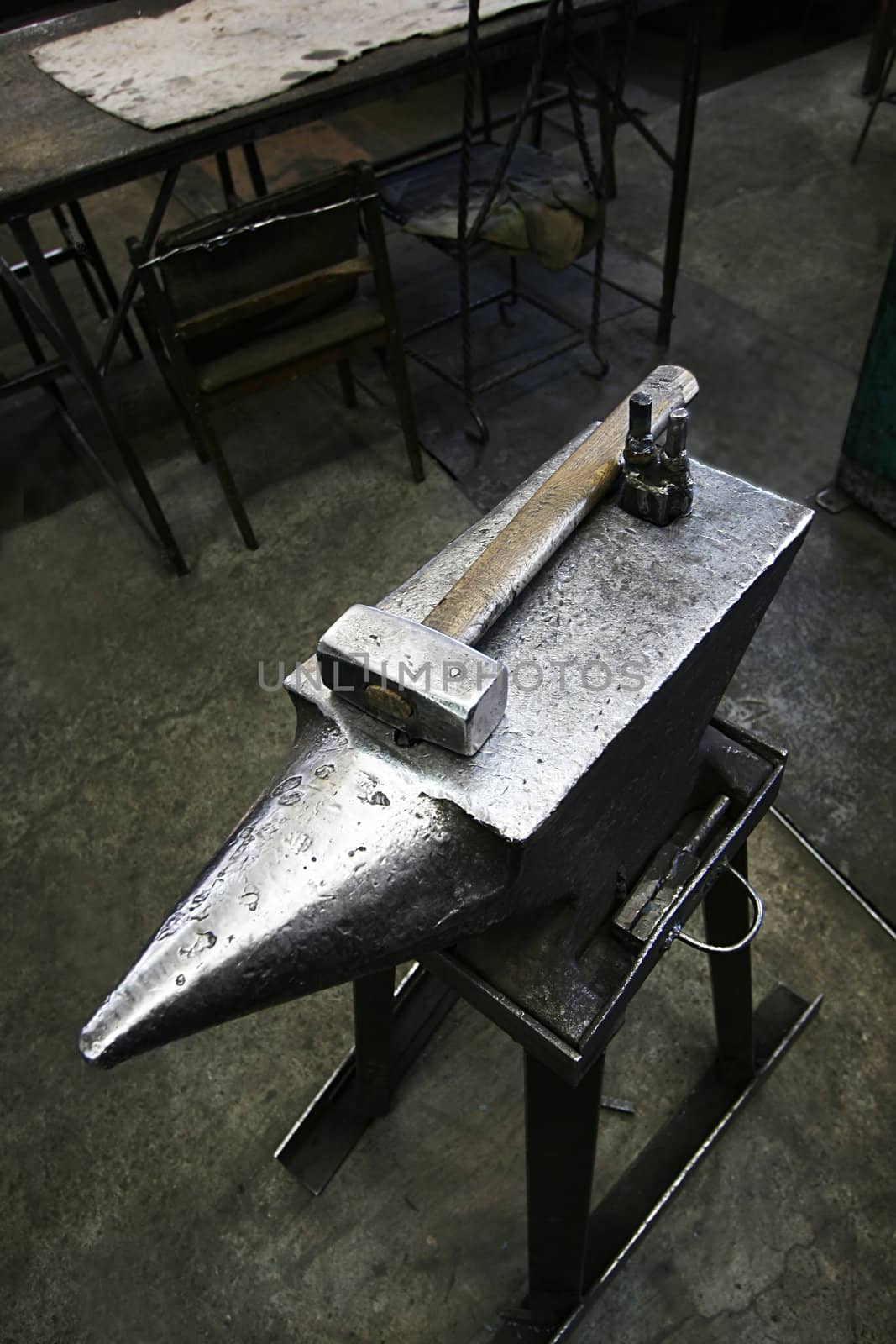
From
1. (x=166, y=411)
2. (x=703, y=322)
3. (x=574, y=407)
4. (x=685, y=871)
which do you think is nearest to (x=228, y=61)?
(x=166, y=411)

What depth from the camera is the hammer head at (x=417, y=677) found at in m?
0.83

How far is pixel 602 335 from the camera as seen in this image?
3838 millimetres

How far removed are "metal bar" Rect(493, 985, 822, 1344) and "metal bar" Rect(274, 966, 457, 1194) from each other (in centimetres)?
47

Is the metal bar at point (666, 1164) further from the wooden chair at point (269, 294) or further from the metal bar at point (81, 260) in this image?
the metal bar at point (81, 260)

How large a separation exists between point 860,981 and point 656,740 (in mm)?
1375

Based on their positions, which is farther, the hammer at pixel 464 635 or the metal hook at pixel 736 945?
the metal hook at pixel 736 945

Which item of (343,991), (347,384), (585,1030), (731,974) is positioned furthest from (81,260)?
(585,1030)

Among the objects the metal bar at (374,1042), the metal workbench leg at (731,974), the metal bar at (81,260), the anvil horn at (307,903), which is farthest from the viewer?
the metal bar at (81,260)

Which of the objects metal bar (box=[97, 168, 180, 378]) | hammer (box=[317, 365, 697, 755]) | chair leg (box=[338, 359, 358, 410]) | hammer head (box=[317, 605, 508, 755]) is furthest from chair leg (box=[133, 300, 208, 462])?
hammer head (box=[317, 605, 508, 755])

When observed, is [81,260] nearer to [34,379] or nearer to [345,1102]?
[34,379]

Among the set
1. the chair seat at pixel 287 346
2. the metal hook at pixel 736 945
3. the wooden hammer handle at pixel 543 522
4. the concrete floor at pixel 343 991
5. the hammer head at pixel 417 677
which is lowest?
the concrete floor at pixel 343 991

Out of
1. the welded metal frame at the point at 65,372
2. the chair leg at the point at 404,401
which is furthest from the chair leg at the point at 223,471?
the chair leg at the point at 404,401

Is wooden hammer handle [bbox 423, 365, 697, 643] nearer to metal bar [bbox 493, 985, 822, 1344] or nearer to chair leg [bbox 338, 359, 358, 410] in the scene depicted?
metal bar [bbox 493, 985, 822, 1344]

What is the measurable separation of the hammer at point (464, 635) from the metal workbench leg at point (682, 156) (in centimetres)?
260
